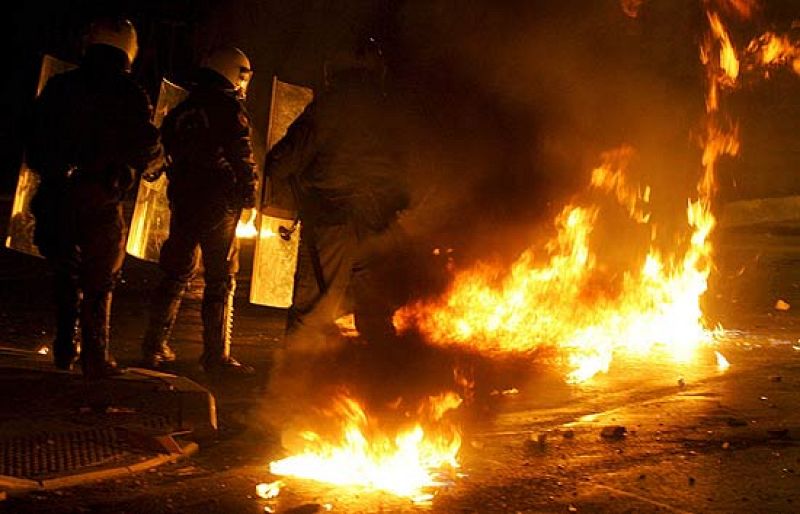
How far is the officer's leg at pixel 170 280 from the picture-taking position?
6.54 meters

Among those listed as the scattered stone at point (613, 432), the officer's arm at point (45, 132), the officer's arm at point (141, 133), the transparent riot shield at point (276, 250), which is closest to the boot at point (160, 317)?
the transparent riot shield at point (276, 250)

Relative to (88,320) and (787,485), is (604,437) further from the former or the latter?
(88,320)

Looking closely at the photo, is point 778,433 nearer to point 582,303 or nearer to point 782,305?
point 582,303

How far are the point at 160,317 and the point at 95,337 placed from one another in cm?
98

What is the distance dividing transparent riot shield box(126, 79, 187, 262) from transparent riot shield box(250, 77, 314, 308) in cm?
73

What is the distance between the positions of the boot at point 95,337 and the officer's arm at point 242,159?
47.1 inches

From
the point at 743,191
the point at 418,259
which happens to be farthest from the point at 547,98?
the point at 743,191

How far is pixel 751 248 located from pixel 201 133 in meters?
11.0

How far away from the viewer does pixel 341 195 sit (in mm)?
6352

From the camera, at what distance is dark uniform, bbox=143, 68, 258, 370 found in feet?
21.1

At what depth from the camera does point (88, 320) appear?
5.66 metres

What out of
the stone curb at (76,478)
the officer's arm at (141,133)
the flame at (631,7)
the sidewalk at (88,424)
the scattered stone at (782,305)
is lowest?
the stone curb at (76,478)

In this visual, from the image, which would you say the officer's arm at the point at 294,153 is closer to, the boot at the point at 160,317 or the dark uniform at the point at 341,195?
the dark uniform at the point at 341,195

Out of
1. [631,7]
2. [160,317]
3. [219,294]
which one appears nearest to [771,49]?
[631,7]
